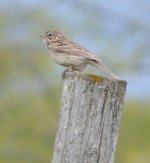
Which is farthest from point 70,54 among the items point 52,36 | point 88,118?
point 88,118

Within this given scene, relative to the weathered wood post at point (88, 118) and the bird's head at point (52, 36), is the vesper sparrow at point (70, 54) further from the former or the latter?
the weathered wood post at point (88, 118)

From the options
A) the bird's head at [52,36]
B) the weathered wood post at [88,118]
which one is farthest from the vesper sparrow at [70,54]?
the weathered wood post at [88,118]

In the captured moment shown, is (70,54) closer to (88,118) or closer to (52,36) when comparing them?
(52,36)

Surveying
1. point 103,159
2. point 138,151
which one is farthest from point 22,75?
point 103,159

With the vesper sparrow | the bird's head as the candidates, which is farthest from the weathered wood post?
the bird's head

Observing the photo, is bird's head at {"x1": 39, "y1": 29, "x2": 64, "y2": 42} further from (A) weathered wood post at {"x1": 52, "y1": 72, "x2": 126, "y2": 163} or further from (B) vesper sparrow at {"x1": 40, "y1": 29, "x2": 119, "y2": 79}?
(A) weathered wood post at {"x1": 52, "y1": 72, "x2": 126, "y2": 163}
